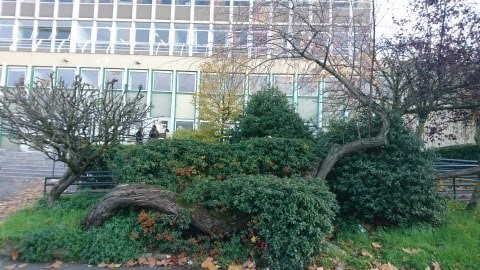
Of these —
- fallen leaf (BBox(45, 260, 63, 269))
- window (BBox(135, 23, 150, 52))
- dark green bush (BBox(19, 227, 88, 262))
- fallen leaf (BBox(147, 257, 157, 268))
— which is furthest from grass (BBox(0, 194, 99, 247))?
window (BBox(135, 23, 150, 52))

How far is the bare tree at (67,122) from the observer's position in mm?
7691

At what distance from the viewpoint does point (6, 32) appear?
30906 mm

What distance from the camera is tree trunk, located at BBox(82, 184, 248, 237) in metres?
5.93

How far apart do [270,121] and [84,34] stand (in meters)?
26.6

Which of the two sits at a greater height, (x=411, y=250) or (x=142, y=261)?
(x=411, y=250)

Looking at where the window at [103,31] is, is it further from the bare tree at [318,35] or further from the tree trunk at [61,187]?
the bare tree at [318,35]

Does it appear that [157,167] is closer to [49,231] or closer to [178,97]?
[49,231]

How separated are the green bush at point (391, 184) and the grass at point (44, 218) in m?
4.76

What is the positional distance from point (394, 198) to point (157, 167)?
164 inches

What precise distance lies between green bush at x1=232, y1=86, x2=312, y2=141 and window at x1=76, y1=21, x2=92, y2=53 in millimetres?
24657

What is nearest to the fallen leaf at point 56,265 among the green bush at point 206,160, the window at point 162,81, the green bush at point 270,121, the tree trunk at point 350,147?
the green bush at point 206,160

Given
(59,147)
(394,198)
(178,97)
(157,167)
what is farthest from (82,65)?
(394,198)

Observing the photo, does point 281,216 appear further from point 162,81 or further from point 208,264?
point 162,81

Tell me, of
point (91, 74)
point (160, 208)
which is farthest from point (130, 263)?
point (91, 74)
